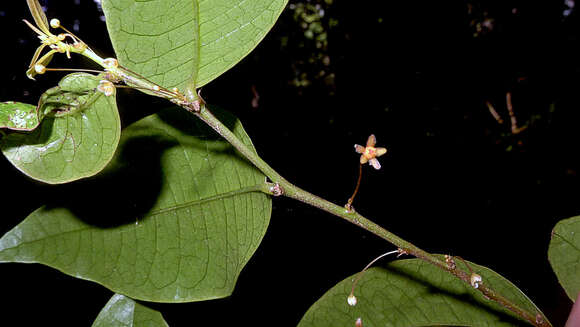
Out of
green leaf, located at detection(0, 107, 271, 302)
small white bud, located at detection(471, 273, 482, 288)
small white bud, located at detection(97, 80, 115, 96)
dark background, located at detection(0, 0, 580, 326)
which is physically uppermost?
small white bud, located at detection(97, 80, 115, 96)

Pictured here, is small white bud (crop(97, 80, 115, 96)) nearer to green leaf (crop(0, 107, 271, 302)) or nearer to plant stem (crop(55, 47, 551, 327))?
plant stem (crop(55, 47, 551, 327))

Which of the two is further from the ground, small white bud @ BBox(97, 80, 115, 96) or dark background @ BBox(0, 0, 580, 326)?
small white bud @ BBox(97, 80, 115, 96)

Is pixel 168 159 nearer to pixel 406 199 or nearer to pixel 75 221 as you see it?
pixel 75 221

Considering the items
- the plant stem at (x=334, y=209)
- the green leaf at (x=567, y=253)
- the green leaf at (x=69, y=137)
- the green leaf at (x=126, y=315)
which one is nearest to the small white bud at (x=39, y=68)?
the green leaf at (x=69, y=137)

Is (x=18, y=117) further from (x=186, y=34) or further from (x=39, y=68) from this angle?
(x=186, y=34)

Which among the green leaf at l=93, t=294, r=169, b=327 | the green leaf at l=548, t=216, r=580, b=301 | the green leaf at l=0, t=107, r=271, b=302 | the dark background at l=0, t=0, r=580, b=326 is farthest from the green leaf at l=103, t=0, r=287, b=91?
the dark background at l=0, t=0, r=580, b=326

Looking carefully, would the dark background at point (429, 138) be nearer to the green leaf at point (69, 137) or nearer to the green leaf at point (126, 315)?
the green leaf at point (126, 315)
